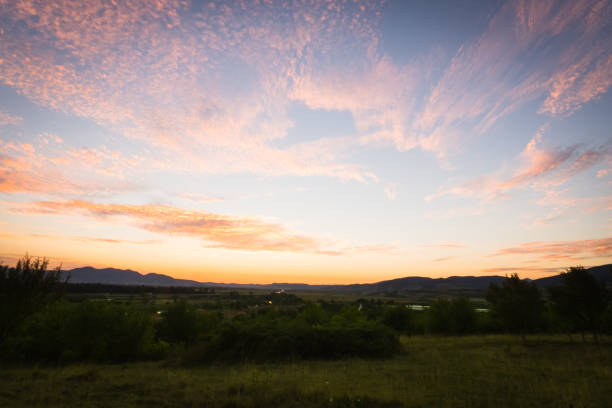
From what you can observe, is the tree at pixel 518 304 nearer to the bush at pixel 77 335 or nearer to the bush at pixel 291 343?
the bush at pixel 291 343

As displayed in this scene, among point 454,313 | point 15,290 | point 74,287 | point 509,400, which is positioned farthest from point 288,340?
point 74,287

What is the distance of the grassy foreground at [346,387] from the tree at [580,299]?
7.10 m

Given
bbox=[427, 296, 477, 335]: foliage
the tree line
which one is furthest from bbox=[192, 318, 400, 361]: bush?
bbox=[427, 296, 477, 335]: foliage

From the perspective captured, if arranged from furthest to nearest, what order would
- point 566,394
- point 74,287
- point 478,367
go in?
point 74,287 < point 478,367 < point 566,394

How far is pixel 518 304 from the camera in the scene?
29234 millimetres

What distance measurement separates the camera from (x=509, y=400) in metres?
10.3

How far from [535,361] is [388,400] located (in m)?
13.7

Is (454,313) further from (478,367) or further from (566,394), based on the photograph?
(566,394)

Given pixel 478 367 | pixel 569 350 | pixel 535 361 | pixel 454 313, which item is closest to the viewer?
pixel 478 367

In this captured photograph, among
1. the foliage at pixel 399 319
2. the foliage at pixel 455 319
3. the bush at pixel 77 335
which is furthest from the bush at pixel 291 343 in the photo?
the foliage at pixel 399 319

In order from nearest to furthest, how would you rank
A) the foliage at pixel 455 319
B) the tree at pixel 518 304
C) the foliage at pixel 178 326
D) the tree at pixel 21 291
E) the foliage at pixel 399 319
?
the tree at pixel 21 291 < the tree at pixel 518 304 < the foliage at pixel 178 326 < the foliage at pixel 455 319 < the foliage at pixel 399 319

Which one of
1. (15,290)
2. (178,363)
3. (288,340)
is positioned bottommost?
(178,363)

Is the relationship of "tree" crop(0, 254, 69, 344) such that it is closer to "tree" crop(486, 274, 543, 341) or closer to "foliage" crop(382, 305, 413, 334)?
"tree" crop(486, 274, 543, 341)

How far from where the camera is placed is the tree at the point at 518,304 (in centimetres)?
2925
